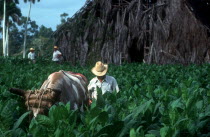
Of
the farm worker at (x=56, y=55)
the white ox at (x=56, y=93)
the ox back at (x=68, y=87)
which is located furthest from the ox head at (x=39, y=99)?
the farm worker at (x=56, y=55)

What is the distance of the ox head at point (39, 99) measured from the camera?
4.99 m

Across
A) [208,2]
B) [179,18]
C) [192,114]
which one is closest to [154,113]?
[192,114]

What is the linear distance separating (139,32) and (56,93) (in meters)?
18.7

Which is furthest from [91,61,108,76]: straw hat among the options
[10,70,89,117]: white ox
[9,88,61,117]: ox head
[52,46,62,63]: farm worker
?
[52,46,62,63]: farm worker

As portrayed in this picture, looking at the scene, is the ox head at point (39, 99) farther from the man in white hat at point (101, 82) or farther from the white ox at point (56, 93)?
the man in white hat at point (101, 82)

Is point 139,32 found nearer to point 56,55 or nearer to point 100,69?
point 56,55

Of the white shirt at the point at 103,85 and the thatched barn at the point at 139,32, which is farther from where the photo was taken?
the thatched barn at the point at 139,32

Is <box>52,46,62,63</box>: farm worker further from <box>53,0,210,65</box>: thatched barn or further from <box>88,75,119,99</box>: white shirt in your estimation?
<box>88,75,119,99</box>: white shirt

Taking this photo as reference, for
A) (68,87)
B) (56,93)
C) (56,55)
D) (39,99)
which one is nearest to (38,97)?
(39,99)

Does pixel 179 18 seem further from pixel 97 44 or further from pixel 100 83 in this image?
pixel 100 83

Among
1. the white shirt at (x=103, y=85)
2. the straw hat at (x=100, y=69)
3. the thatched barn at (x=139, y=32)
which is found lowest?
the white shirt at (x=103, y=85)

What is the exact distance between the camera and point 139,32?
2359 centimetres

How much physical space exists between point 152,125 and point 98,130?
78cm

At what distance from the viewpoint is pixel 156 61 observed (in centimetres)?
2288
